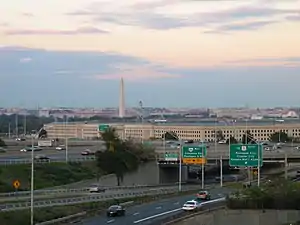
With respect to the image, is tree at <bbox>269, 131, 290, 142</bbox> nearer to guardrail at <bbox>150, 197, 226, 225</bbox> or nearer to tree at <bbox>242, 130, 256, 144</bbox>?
tree at <bbox>242, 130, 256, 144</bbox>

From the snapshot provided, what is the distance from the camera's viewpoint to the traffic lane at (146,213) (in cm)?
4719

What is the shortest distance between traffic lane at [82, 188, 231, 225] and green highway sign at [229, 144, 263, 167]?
5.90 m

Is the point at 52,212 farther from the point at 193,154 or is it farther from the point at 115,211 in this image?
the point at 193,154

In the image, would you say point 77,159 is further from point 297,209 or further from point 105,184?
point 297,209

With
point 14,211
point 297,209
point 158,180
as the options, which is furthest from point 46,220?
point 158,180

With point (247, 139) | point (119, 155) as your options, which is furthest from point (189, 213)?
point (247, 139)

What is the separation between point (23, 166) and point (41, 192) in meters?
15.6

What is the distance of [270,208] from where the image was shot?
5512 cm

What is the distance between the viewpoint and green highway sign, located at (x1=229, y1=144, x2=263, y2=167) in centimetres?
6491

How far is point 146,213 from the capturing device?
52531 millimetres

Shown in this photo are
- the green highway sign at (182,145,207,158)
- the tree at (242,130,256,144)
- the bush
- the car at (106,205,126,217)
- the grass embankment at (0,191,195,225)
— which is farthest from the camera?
the tree at (242,130,256,144)

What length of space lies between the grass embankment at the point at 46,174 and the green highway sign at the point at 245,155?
21846 mm

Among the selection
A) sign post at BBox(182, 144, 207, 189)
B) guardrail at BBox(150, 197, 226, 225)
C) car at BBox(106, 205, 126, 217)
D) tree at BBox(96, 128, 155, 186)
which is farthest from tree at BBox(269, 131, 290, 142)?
car at BBox(106, 205, 126, 217)

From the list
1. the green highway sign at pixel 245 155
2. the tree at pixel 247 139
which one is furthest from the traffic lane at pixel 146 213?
the tree at pixel 247 139
